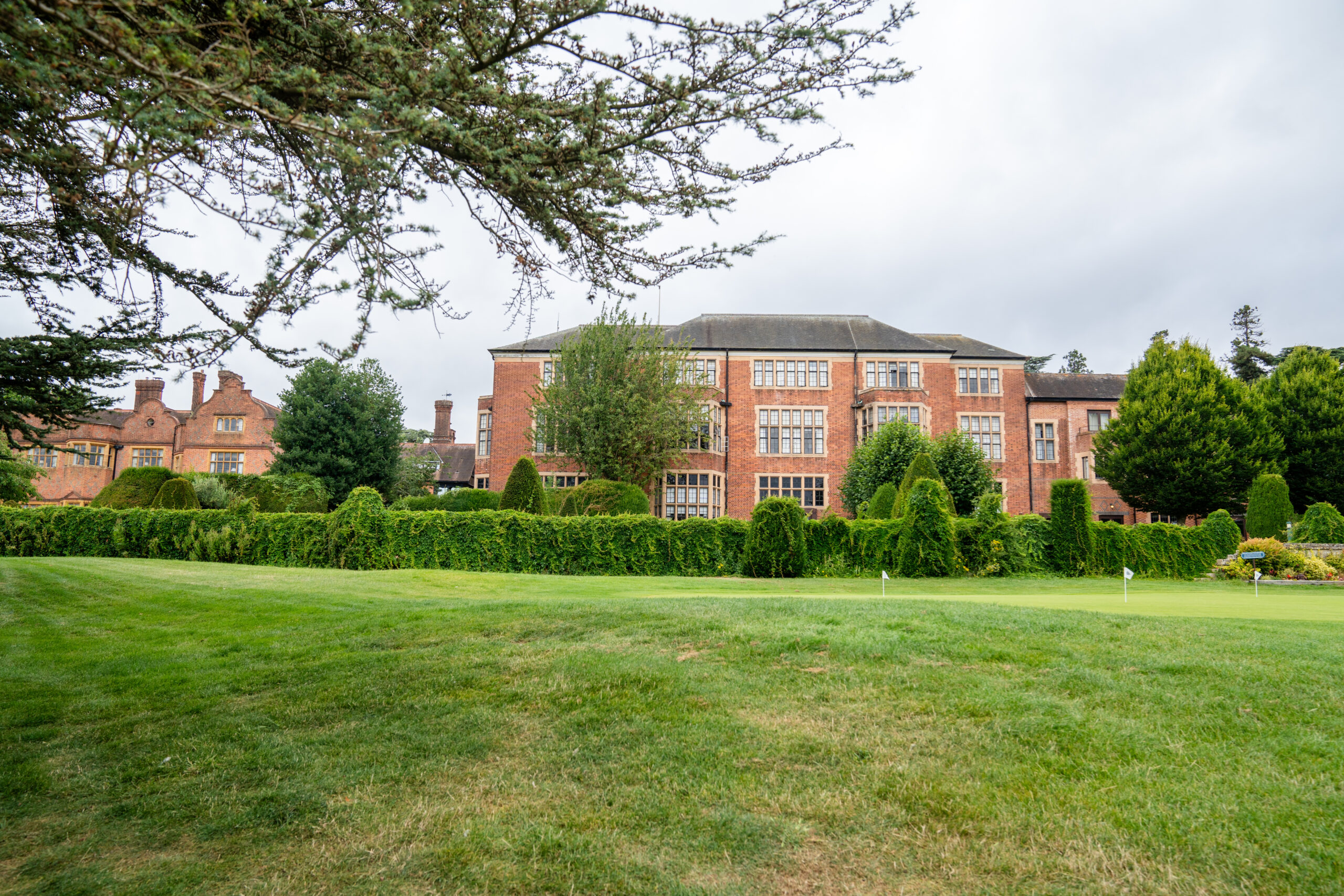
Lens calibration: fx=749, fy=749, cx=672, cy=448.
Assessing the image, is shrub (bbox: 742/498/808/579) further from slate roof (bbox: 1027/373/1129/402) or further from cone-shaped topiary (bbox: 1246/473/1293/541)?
slate roof (bbox: 1027/373/1129/402)

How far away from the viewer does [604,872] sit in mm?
3566

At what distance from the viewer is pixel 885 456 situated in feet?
106

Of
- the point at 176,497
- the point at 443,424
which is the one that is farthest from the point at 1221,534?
the point at 443,424

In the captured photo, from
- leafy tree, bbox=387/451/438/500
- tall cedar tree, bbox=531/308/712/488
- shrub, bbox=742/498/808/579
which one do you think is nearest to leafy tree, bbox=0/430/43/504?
leafy tree, bbox=387/451/438/500

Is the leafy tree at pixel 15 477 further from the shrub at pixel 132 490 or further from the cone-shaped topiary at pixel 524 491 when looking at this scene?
the cone-shaped topiary at pixel 524 491

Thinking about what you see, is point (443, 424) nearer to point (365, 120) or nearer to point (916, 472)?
point (916, 472)

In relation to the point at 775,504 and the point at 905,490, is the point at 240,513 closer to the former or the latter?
the point at 775,504

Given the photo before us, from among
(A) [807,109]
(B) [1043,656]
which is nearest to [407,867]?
(A) [807,109]

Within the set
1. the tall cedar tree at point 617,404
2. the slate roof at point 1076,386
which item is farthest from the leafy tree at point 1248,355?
the tall cedar tree at point 617,404

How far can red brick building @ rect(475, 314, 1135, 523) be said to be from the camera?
38.9 metres

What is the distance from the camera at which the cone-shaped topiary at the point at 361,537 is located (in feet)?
63.6

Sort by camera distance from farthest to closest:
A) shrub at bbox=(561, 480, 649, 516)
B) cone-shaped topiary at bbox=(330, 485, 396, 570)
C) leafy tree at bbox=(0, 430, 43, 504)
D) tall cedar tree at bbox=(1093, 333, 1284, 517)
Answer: tall cedar tree at bbox=(1093, 333, 1284, 517) → shrub at bbox=(561, 480, 649, 516) → leafy tree at bbox=(0, 430, 43, 504) → cone-shaped topiary at bbox=(330, 485, 396, 570)

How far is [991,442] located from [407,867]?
41.7m

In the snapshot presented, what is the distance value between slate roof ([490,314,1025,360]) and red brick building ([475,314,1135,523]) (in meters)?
0.10
